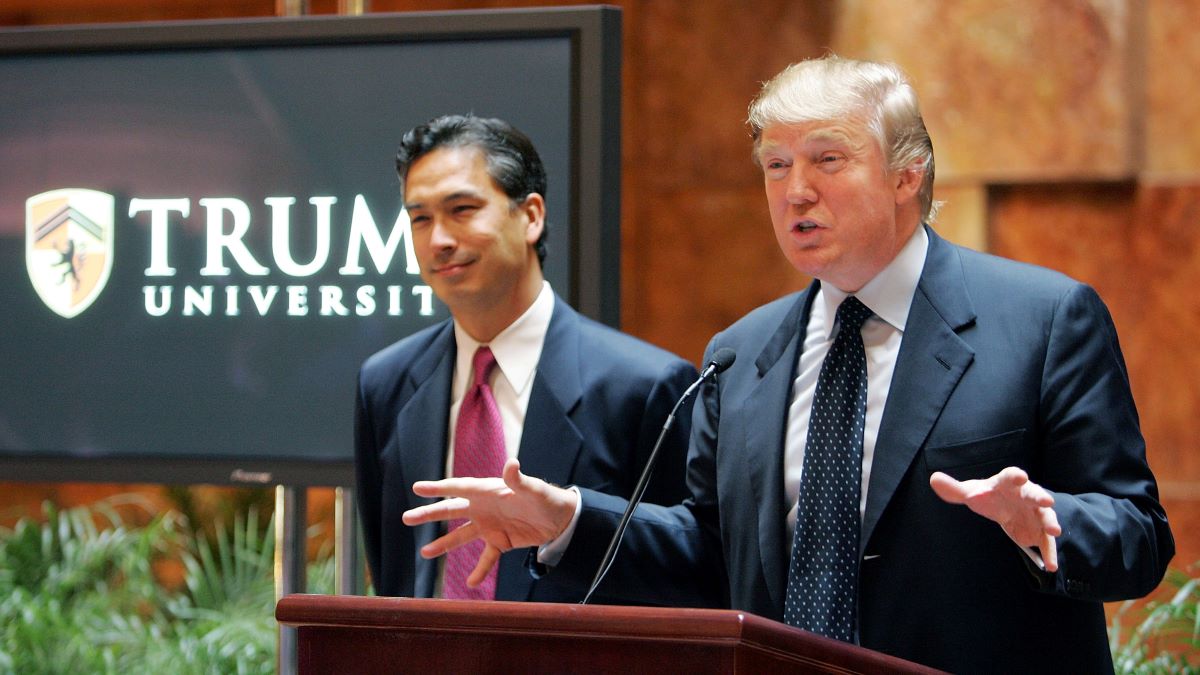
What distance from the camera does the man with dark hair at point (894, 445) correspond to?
6.82 feet

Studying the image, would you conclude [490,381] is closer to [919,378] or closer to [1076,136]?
[919,378]

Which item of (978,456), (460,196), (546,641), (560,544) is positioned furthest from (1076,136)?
(546,641)

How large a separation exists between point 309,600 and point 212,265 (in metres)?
1.91

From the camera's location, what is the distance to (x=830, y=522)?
216cm

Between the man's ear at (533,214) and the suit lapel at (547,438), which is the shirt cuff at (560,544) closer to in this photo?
the suit lapel at (547,438)

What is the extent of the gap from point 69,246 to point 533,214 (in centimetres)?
129

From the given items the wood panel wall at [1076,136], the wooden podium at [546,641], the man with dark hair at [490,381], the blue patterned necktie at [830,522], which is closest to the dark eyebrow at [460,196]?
the man with dark hair at [490,381]

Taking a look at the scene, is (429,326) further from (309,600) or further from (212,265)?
(309,600)

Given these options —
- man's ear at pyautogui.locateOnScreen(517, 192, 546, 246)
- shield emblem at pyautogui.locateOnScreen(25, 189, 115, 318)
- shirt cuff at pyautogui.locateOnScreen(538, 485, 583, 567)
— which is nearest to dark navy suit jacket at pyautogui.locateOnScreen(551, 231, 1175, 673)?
shirt cuff at pyautogui.locateOnScreen(538, 485, 583, 567)

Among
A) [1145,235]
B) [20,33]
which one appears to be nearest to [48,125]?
[20,33]

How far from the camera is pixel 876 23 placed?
5309mm

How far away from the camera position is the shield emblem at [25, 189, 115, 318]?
363cm

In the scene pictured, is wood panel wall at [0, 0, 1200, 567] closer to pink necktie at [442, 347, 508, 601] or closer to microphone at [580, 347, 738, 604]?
pink necktie at [442, 347, 508, 601]

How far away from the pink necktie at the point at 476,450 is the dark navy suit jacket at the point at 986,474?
2.35 ft
